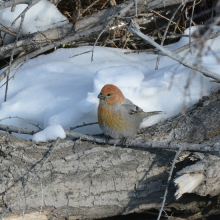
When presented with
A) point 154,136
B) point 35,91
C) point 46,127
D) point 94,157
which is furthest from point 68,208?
point 35,91

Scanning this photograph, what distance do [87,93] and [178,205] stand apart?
146 cm

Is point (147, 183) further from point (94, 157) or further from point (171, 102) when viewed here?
point (171, 102)

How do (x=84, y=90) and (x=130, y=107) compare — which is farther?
(x=84, y=90)

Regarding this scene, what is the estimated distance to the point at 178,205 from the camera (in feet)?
14.2

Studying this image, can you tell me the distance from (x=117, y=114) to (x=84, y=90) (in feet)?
1.87

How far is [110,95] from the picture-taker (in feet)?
14.1

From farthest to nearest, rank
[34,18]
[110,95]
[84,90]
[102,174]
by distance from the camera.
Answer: [34,18], [84,90], [110,95], [102,174]

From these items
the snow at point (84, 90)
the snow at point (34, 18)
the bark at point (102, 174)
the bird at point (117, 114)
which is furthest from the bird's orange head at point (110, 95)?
the snow at point (34, 18)

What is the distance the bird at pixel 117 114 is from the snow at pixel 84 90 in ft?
0.61

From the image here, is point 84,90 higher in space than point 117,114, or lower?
higher

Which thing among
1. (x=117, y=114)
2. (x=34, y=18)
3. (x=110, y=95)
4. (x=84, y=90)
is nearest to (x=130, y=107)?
(x=117, y=114)

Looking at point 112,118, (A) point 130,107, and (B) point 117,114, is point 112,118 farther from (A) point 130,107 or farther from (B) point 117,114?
(A) point 130,107

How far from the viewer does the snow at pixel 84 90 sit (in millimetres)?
4461

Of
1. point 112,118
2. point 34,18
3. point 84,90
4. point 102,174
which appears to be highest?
point 34,18
